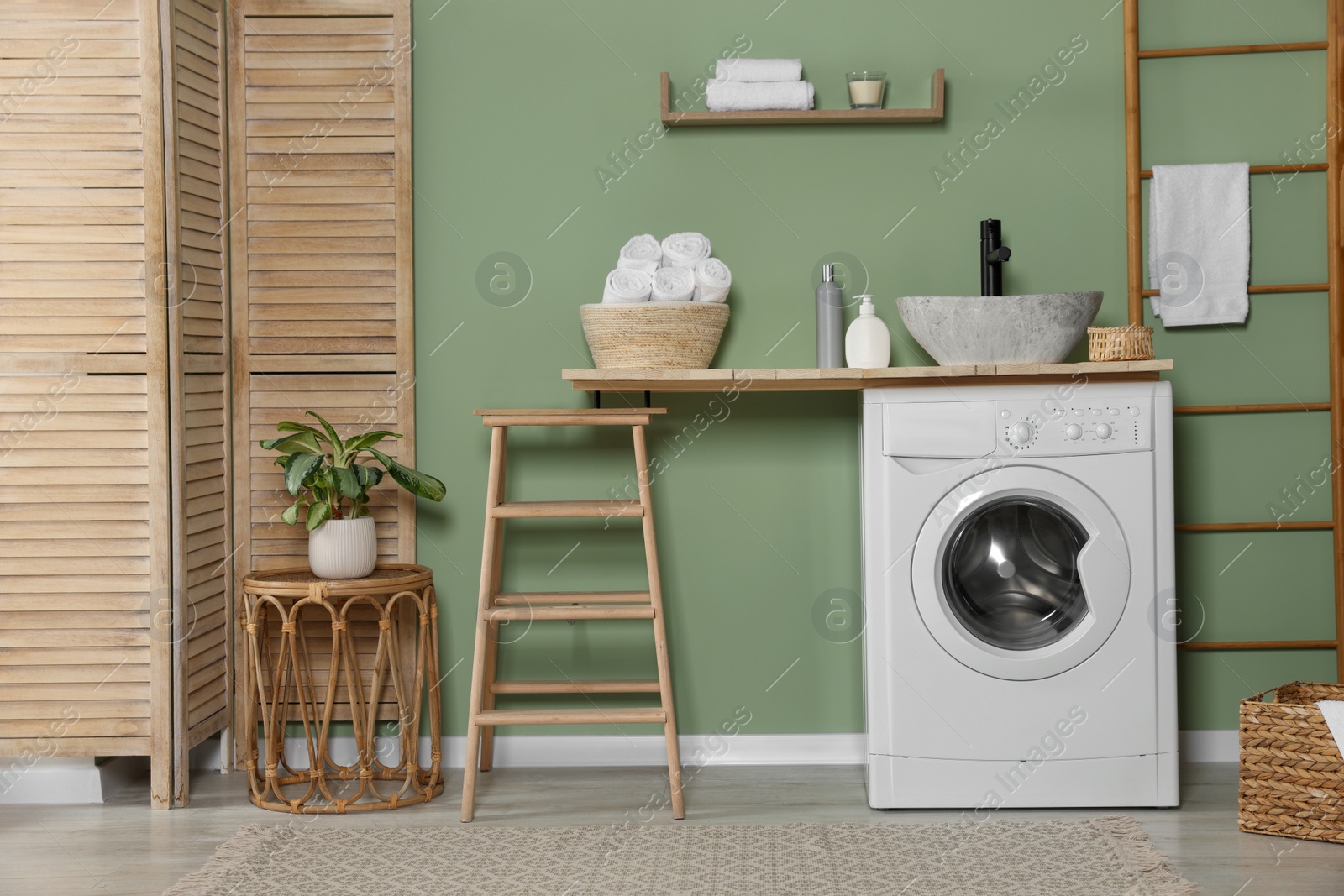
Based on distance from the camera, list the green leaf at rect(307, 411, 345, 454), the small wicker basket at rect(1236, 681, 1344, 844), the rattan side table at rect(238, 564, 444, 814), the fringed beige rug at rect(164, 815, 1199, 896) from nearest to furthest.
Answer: the fringed beige rug at rect(164, 815, 1199, 896) < the small wicker basket at rect(1236, 681, 1344, 844) < the rattan side table at rect(238, 564, 444, 814) < the green leaf at rect(307, 411, 345, 454)

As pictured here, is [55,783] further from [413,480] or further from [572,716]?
[572,716]

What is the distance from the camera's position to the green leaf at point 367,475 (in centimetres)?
247

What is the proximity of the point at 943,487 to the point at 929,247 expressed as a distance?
70cm

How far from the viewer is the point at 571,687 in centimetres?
249

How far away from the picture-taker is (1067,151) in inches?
106

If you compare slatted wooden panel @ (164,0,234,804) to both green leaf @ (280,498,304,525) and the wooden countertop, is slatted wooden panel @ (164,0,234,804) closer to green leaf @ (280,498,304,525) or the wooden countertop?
green leaf @ (280,498,304,525)

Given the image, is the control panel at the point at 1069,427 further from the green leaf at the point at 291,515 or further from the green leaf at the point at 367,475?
the green leaf at the point at 291,515

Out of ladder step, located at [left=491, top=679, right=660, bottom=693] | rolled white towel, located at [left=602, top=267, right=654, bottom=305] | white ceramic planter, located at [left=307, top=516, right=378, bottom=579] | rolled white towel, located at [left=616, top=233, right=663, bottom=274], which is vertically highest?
rolled white towel, located at [left=616, top=233, right=663, bottom=274]

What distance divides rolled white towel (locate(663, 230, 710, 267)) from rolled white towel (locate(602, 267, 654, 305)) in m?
0.08

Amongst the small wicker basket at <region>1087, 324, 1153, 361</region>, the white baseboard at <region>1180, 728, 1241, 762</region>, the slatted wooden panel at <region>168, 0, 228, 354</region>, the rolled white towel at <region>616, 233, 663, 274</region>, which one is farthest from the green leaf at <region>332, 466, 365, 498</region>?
the white baseboard at <region>1180, 728, 1241, 762</region>

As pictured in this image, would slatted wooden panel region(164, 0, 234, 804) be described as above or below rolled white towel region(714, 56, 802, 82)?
below

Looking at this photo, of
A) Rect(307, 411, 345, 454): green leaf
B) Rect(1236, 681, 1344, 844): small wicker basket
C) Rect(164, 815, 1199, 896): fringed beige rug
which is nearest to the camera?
Rect(164, 815, 1199, 896): fringed beige rug

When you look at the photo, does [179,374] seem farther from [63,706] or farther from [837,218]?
[837,218]

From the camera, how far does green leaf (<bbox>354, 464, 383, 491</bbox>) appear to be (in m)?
2.47
